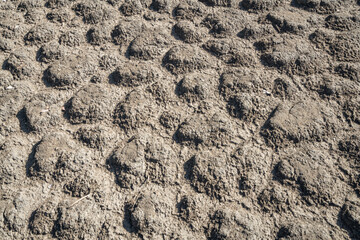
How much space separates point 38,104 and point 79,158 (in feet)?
→ 1.72

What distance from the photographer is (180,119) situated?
195cm

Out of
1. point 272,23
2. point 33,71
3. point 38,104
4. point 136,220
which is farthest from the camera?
point 272,23

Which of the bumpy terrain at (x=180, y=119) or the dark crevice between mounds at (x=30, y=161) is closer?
the bumpy terrain at (x=180, y=119)

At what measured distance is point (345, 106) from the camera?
1.99 m

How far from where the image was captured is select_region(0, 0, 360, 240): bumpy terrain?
5.30ft

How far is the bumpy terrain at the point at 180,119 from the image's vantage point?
162 centimetres

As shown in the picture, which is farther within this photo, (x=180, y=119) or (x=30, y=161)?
(x=180, y=119)

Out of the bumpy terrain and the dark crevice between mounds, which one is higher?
the bumpy terrain

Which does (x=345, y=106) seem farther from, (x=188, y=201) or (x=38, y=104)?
(x=38, y=104)

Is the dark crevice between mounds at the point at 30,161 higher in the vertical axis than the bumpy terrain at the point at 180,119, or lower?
lower

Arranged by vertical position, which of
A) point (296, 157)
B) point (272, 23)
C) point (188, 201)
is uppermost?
point (272, 23)

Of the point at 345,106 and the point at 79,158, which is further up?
the point at 345,106

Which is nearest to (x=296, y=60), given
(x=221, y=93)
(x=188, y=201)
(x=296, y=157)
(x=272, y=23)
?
(x=272, y=23)

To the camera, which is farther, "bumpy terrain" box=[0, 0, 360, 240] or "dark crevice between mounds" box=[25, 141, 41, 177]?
"dark crevice between mounds" box=[25, 141, 41, 177]
